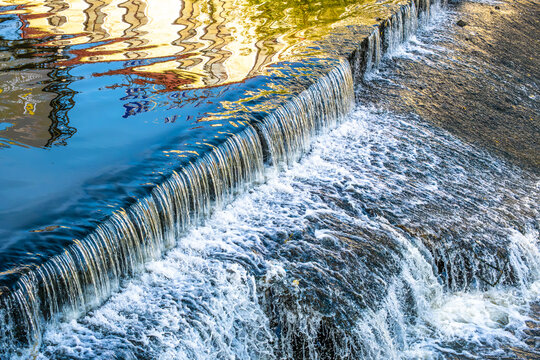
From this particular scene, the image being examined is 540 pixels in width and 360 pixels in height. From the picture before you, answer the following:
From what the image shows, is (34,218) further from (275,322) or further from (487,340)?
(487,340)

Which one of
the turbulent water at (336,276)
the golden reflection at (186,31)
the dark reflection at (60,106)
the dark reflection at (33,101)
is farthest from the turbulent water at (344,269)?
the dark reflection at (33,101)

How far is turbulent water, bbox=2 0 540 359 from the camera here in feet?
14.0

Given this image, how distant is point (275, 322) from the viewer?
443 centimetres

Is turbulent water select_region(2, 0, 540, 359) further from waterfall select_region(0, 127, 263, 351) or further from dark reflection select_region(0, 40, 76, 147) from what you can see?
dark reflection select_region(0, 40, 76, 147)

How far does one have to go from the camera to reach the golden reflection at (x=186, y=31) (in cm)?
729

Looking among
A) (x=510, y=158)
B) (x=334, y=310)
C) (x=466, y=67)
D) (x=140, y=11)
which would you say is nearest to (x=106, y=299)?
(x=334, y=310)

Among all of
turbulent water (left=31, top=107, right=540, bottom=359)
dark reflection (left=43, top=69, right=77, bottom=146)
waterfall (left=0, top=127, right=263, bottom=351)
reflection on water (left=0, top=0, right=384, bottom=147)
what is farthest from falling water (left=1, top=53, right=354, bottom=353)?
dark reflection (left=43, top=69, right=77, bottom=146)

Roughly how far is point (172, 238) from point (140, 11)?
576 centimetres

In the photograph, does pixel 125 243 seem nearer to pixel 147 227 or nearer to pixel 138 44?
pixel 147 227

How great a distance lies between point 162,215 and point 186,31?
4.68 m

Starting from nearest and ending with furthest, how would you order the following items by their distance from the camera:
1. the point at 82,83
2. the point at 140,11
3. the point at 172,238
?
the point at 172,238
the point at 82,83
the point at 140,11

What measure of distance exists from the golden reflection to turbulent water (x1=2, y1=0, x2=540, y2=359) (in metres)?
1.45

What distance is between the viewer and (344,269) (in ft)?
16.2

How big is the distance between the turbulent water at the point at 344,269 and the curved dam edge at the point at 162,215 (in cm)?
7
